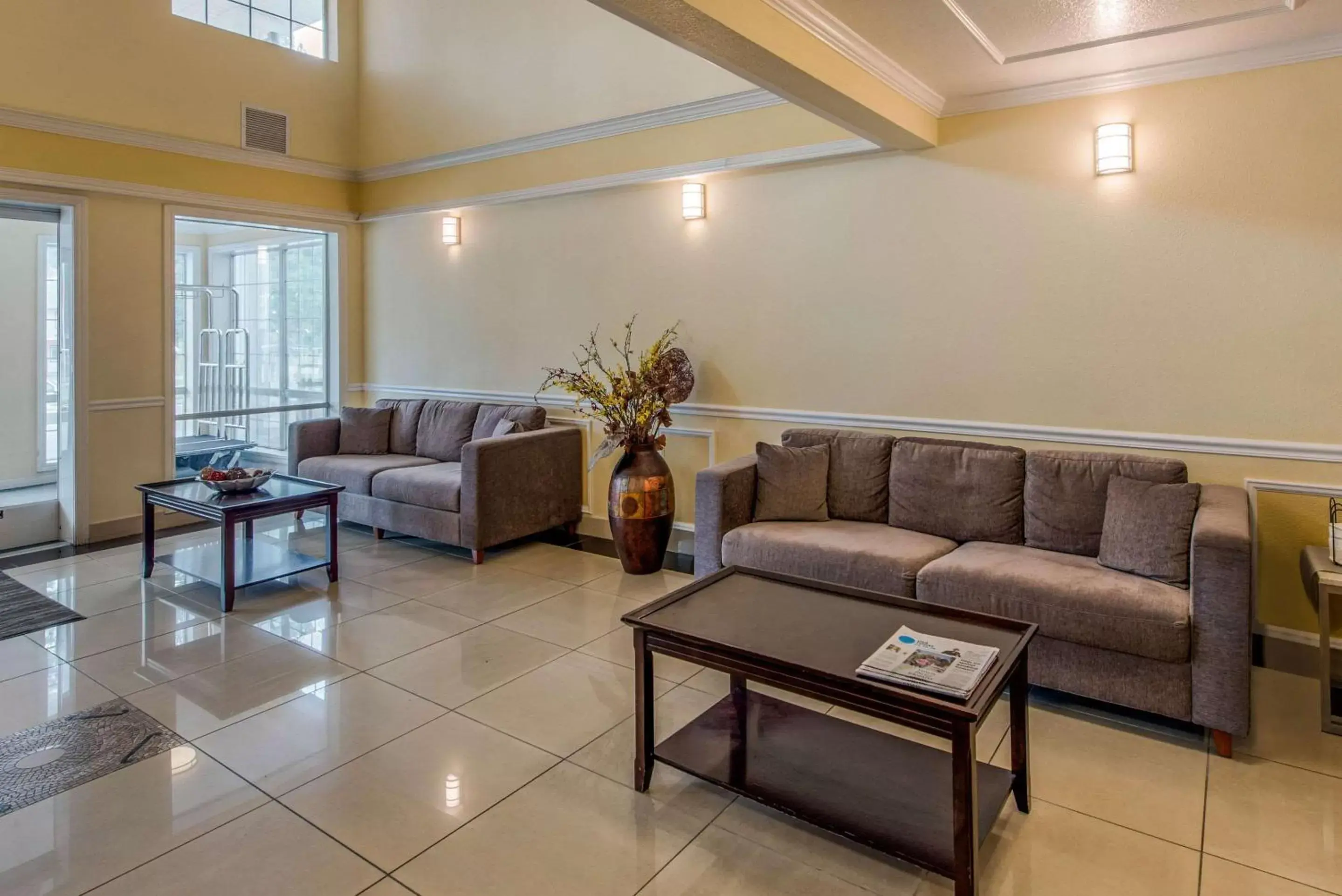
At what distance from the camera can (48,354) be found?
5.18 meters

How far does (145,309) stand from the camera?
536 centimetres

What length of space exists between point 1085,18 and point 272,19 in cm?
580

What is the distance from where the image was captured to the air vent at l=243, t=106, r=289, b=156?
19.2 ft

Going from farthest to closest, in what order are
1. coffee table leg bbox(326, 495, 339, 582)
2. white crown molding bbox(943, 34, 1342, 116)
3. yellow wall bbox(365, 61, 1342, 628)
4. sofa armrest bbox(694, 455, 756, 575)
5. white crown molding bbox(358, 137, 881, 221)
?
1. coffee table leg bbox(326, 495, 339, 582)
2. white crown molding bbox(358, 137, 881, 221)
3. sofa armrest bbox(694, 455, 756, 575)
4. yellow wall bbox(365, 61, 1342, 628)
5. white crown molding bbox(943, 34, 1342, 116)

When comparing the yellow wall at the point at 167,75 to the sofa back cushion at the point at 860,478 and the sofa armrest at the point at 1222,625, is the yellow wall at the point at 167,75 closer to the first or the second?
the sofa back cushion at the point at 860,478

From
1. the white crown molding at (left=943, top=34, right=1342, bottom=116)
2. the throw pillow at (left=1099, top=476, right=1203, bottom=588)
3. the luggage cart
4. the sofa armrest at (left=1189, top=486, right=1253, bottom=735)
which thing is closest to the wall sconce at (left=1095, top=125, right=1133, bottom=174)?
the white crown molding at (left=943, top=34, right=1342, bottom=116)

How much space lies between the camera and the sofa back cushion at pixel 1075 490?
3.24 meters

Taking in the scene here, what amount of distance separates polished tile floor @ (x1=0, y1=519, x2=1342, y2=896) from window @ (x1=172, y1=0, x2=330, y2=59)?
4442 mm

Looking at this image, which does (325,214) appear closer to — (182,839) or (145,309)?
(145,309)

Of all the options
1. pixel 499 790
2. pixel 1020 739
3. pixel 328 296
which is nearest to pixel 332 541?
pixel 499 790

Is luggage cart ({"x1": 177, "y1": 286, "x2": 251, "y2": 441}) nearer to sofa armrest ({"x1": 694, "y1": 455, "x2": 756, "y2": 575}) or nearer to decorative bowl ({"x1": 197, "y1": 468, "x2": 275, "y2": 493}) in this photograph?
decorative bowl ({"x1": 197, "y1": 468, "x2": 275, "y2": 493})

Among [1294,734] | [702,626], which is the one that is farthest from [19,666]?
[1294,734]

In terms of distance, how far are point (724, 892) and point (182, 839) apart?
144 cm

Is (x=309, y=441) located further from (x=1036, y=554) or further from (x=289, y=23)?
(x=1036, y=554)
